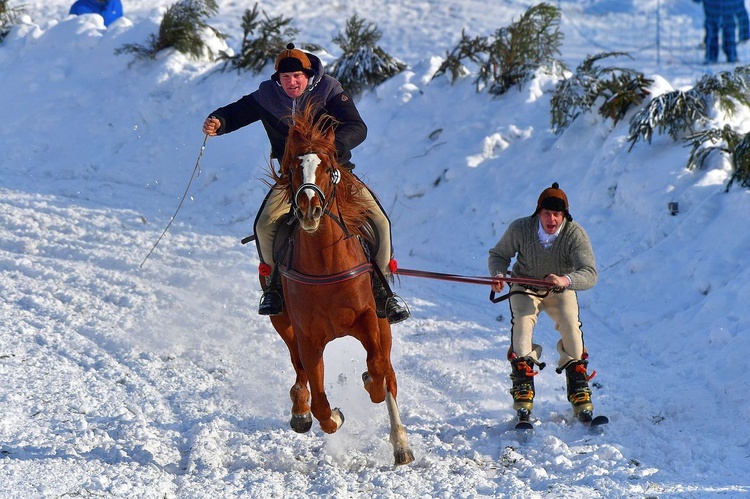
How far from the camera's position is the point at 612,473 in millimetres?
5961

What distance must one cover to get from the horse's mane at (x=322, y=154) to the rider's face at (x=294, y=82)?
213mm

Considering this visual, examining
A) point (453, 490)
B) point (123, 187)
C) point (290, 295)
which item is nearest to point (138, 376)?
point (290, 295)

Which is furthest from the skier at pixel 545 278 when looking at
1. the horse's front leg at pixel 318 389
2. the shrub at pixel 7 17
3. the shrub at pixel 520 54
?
the shrub at pixel 7 17

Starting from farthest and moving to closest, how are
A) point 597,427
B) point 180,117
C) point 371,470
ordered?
point 180,117
point 597,427
point 371,470

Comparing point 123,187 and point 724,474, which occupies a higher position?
point 123,187

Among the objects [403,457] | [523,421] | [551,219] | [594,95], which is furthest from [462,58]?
[403,457]

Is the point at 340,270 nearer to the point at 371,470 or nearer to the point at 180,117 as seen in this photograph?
the point at 371,470

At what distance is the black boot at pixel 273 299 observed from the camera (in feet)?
22.0

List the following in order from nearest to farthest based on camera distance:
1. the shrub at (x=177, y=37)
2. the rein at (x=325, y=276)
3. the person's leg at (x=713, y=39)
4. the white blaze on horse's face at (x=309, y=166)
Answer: the white blaze on horse's face at (x=309, y=166) < the rein at (x=325, y=276) < the shrub at (x=177, y=37) < the person's leg at (x=713, y=39)

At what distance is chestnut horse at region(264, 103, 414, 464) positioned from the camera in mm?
5797

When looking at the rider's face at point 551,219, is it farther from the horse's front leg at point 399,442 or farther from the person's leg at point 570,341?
the horse's front leg at point 399,442

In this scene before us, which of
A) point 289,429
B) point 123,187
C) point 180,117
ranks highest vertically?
point 180,117

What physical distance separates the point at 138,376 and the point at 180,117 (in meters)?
6.93

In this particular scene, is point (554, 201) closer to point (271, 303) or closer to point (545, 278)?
point (545, 278)
